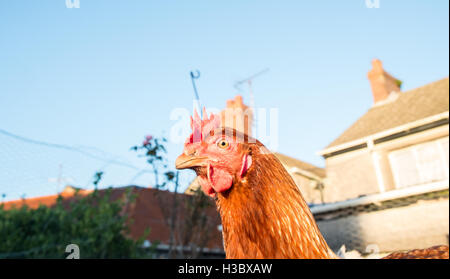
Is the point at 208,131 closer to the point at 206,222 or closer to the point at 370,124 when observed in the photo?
the point at 206,222

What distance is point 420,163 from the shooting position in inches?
385

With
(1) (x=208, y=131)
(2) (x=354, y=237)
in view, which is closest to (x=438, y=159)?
(2) (x=354, y=237)

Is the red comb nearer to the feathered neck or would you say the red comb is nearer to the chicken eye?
the chicken eye

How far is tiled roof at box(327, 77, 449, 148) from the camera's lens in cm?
1061

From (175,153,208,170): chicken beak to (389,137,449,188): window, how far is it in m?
9.55

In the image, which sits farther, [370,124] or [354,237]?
[370,124]

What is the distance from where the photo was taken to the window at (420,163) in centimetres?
937

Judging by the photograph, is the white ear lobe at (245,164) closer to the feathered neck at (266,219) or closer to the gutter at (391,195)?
the feathered neck at (266,219)

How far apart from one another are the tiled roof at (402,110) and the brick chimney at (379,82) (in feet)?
1.62

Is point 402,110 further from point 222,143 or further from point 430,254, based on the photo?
point 222,143

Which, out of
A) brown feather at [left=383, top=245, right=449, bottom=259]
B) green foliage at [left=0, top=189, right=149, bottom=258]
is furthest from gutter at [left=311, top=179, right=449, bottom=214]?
brown feather at [left=383, top=245, right=449, bottom=259]
